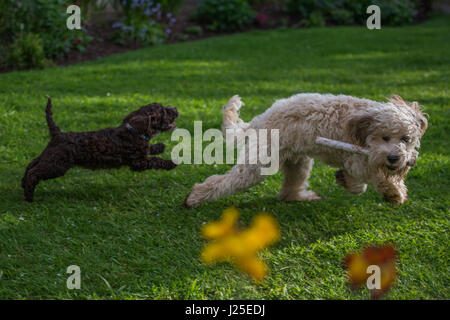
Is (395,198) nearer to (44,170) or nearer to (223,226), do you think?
(223,226)

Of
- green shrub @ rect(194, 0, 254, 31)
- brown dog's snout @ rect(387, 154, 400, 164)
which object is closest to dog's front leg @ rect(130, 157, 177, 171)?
brown dog's snout @ rect(387, 154, 400, 164)

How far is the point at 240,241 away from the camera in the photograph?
11.9 feet

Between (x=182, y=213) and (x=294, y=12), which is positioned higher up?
(x=294, y=12)

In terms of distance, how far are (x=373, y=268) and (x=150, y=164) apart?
2161 mm

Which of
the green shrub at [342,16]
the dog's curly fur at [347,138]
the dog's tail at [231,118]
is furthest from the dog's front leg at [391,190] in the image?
the green shrub at [342,16]

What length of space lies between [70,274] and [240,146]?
5.95 feet

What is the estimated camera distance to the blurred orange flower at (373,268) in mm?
3043

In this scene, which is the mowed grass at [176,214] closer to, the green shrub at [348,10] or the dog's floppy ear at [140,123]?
the dog's floppy ear at [140,123]

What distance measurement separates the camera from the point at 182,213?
13.3ft

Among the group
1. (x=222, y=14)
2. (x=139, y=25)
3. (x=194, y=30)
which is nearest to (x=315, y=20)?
(x=222, y=14)

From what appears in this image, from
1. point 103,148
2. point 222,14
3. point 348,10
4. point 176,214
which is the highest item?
point 348,10

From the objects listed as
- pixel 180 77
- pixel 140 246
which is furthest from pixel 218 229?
pixel 180 77
